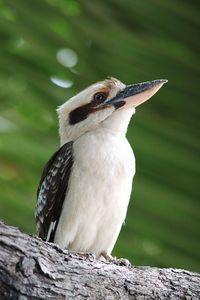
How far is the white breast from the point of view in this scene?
152 inches

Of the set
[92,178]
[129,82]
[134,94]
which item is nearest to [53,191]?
[92,178]

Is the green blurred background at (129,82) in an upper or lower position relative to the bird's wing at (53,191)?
lower

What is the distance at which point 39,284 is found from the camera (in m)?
2.31

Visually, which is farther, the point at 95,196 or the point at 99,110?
the point at 99,110

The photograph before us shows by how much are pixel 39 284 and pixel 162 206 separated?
53 centimetres

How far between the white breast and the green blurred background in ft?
3.02

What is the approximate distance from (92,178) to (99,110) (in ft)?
1.46

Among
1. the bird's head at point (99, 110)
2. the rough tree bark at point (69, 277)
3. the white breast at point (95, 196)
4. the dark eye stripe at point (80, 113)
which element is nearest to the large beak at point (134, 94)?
the bird's head at point (99, 110)

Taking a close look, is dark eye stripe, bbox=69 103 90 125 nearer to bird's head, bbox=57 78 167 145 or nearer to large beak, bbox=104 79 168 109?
bird's head, bbox=57 78 167 145

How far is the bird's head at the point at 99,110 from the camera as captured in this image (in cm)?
405

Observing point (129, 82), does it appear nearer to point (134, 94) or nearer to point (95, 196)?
point (134, 94)

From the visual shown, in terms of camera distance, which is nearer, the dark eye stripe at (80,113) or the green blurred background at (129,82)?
the green blurred background at (129,82)

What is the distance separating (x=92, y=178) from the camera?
12.7 feet

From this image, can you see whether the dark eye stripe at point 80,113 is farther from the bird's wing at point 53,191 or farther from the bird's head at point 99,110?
the bird's wing at point 53,191
